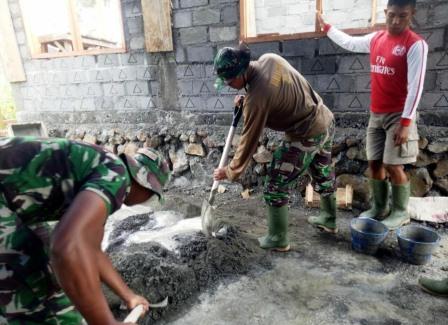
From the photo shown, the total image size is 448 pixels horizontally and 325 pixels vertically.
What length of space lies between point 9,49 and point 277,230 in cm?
498

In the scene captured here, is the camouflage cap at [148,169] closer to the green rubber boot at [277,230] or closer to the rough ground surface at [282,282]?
the rough ground surface at [282,282]

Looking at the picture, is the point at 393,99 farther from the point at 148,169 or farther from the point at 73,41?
the point at 73,41

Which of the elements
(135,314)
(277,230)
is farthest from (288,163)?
(135,314)

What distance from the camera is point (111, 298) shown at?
2.22m

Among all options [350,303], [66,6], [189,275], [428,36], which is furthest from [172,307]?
[66,6]

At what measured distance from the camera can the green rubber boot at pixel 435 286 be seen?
2283 millimetres

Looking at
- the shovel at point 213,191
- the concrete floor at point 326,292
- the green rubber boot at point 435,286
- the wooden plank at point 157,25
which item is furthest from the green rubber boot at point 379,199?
the wooden plank at point 157,25

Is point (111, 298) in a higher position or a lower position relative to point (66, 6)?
lower

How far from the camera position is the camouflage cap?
4.15 ft

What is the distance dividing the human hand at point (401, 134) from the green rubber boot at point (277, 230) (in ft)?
3.56

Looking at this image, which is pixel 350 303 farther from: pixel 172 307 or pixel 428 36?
pixel 428 36

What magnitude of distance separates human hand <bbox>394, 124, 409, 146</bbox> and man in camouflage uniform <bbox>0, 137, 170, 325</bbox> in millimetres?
2207

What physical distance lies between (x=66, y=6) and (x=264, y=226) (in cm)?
405

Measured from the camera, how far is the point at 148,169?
1326mm
